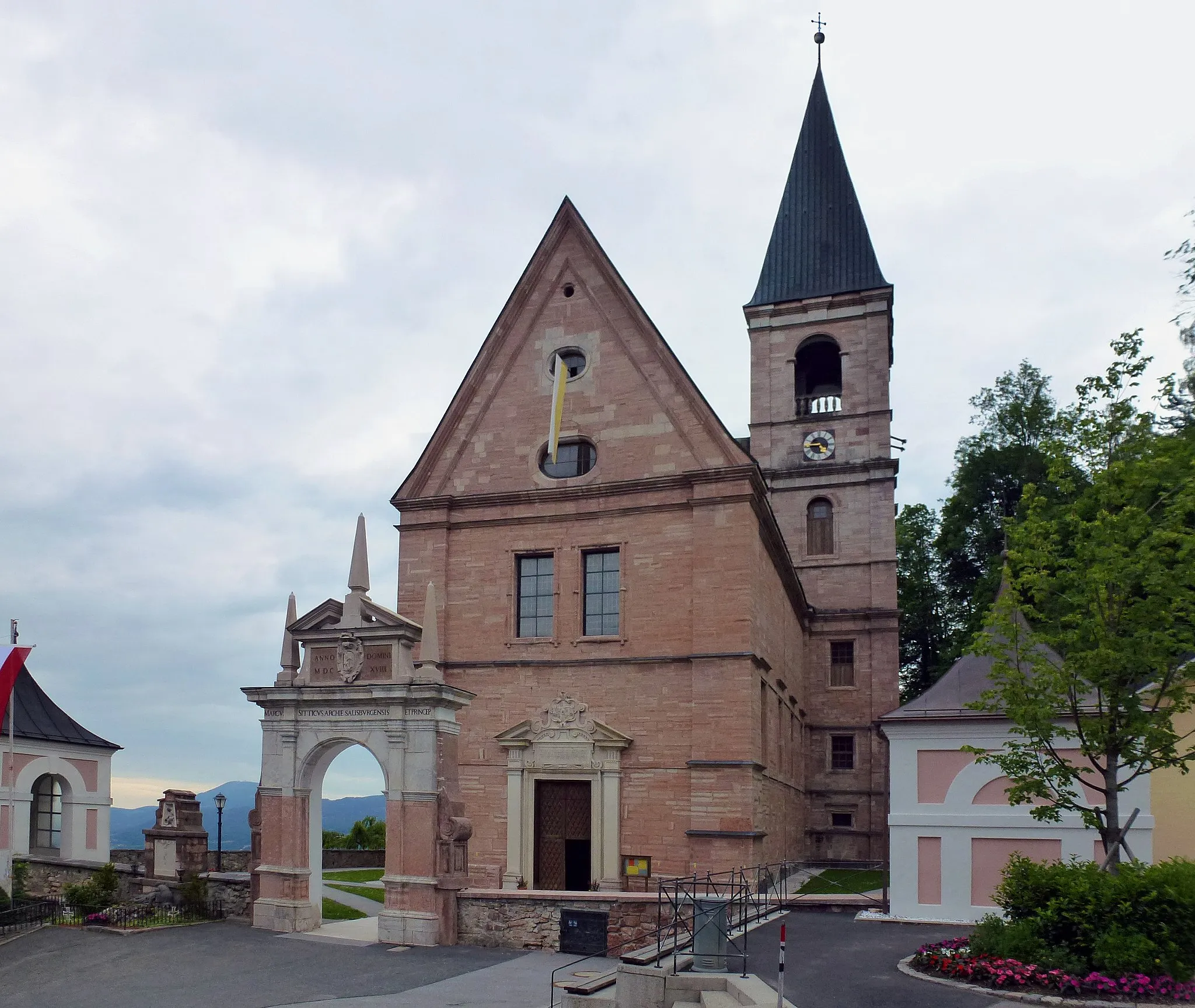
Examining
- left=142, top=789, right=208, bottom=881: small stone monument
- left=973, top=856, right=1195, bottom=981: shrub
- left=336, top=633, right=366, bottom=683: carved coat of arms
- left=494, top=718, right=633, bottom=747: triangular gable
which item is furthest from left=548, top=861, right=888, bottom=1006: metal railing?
left=142, top=789, right=208, bottom=881: small stone monument

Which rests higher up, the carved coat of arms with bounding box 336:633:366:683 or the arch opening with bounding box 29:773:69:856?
the carved coat of arms with bounding box 336:633:366:683

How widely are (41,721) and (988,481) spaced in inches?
1393

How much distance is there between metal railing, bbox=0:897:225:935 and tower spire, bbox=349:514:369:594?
6856 millimetres

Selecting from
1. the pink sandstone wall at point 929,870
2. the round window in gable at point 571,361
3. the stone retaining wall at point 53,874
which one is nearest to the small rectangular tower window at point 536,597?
the round window in gable at point 571,361

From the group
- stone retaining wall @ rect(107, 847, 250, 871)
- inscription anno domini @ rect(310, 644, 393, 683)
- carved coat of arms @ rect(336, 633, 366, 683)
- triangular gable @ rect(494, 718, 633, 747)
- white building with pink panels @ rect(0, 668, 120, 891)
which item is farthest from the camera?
stone retaining wall @ rect(107, 847, 250, 871)

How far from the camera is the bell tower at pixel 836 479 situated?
35469 mm

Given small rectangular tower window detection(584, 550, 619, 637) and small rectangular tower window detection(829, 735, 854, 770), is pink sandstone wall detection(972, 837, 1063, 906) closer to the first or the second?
small rectangular tower window detection(584, 550, 619, 637)

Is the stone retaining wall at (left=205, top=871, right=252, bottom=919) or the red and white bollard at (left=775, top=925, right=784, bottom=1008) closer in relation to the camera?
the red and white bollard at (left=775, top=925, right=784, bottom=1008)

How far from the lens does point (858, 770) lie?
35.3 meters

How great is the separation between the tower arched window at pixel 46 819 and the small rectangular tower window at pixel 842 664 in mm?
24059

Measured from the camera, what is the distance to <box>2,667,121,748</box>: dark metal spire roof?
2819 centimetres

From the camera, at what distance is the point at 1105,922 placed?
12.9 metres

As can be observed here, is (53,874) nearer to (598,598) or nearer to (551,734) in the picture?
(551,734)

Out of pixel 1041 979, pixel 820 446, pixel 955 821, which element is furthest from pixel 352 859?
pixel 1041 979
